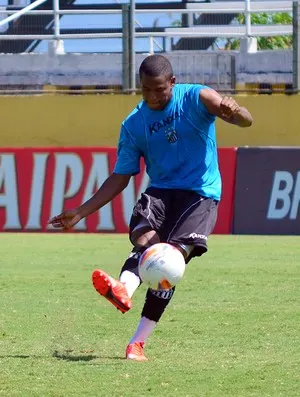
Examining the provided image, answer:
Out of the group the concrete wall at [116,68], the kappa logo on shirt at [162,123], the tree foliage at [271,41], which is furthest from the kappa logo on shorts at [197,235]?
the tree foliage at [271,41]

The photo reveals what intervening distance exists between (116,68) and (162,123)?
535 inches

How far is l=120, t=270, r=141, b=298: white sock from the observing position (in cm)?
718

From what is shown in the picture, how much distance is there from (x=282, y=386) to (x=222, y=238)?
460 inches

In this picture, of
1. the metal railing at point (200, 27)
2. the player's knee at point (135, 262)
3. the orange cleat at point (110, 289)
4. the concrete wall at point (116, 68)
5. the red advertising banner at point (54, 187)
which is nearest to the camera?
the orange cleat at point (110, 289)

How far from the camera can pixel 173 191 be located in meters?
7.29

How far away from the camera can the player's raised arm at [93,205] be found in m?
7.40

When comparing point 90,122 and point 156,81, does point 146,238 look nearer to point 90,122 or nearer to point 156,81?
point 156,81

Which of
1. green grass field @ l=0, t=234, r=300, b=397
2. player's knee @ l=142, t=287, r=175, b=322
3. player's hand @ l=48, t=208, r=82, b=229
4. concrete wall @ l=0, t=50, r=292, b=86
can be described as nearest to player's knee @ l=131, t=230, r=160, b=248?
player's knee @ l=142, t=287, r=175, b=322

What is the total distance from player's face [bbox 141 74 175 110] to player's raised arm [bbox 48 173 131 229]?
0.66 meters

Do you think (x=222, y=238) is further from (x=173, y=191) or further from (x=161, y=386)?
(x=161, y=386)

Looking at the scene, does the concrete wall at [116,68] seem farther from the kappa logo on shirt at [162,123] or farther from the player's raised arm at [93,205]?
the kappa logo on shirt at [162,123]

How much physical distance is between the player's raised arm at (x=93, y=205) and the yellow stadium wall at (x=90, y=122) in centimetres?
1328

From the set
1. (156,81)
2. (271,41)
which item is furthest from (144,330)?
(271,41)

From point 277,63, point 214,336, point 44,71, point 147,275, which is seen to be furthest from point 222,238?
point 147,275
